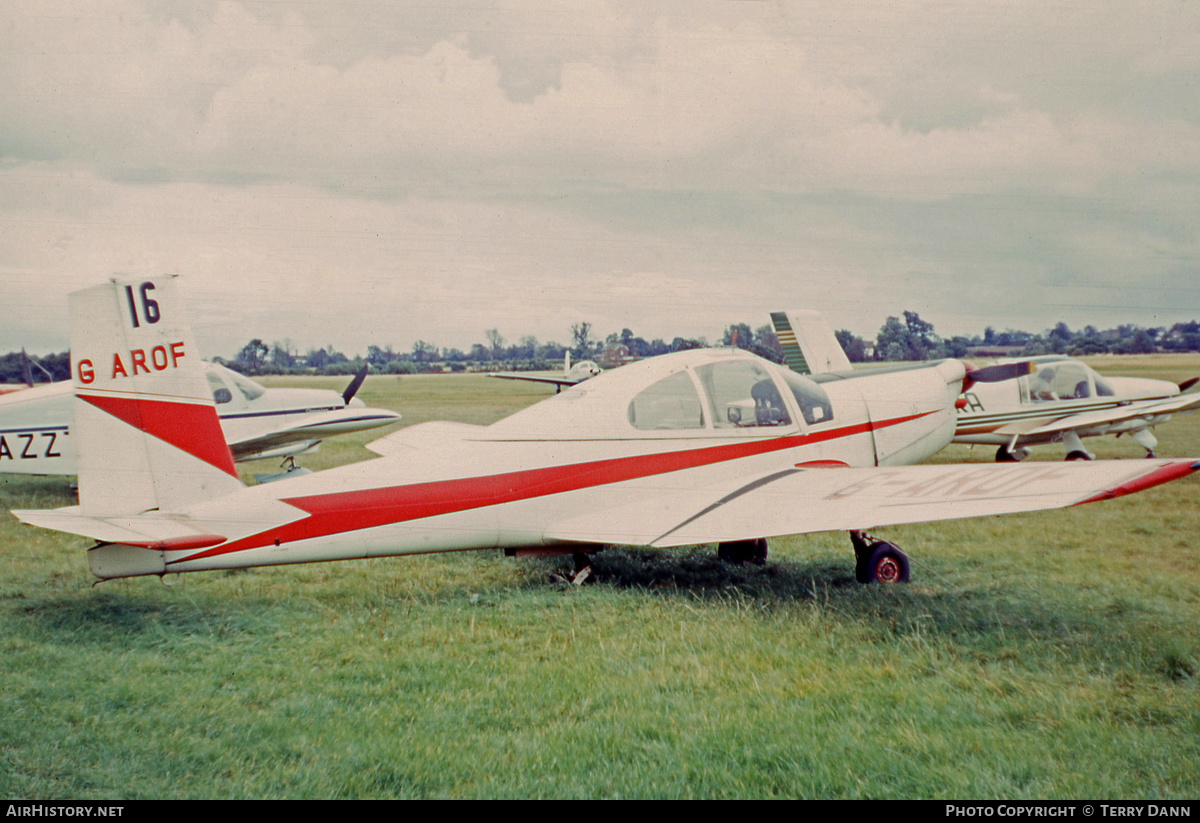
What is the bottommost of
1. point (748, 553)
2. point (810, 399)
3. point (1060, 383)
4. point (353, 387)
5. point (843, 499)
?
point (748, 553)

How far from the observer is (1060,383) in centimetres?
1305

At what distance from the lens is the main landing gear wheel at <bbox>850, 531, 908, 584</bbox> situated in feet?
19.8

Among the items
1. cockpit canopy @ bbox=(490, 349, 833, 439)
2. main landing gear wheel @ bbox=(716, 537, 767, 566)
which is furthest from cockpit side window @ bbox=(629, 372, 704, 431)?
main landing gear wheel @ bbox=(716, 537, 767, 566)

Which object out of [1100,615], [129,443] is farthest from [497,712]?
[1100,615]

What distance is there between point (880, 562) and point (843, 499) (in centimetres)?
107

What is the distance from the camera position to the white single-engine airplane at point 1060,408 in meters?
12.7

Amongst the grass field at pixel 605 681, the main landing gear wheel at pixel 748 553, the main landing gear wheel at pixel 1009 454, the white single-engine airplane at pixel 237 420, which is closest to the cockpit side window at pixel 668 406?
the grass field at pixel 605 681

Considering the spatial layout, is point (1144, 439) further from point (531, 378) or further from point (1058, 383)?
point (531, 378)

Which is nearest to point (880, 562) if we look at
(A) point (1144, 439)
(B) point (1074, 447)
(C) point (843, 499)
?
(C) point (843, 499)

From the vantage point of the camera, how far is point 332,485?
5.06m

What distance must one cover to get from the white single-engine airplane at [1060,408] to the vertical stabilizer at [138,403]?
11861 mm

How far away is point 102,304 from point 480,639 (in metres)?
3.31

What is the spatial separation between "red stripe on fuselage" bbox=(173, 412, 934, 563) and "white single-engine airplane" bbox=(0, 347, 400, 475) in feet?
16.1

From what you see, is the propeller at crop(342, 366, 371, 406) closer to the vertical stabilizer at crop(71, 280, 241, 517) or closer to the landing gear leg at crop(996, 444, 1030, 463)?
the vertical stabilizer at crop(71, 280, 241, 517)
